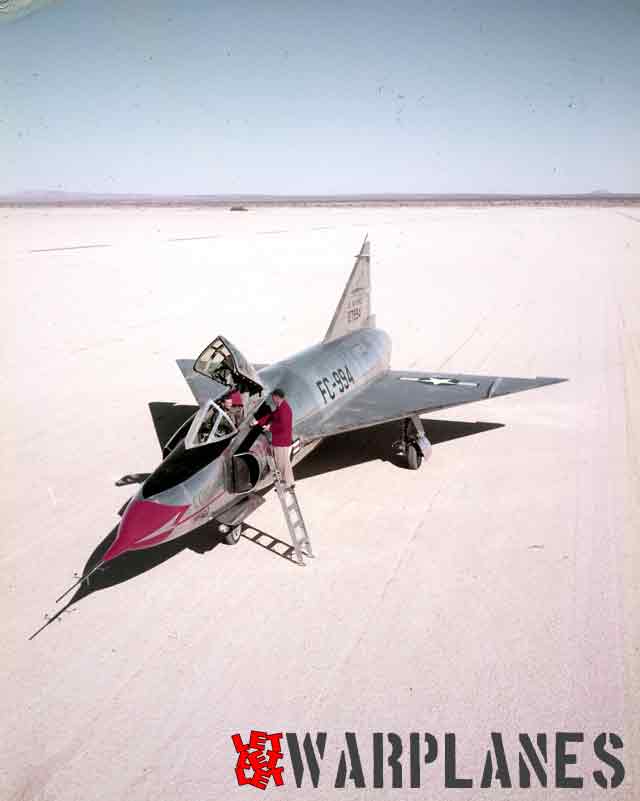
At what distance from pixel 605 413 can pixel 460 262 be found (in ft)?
102

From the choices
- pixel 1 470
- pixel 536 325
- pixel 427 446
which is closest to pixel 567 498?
pixel 427 446

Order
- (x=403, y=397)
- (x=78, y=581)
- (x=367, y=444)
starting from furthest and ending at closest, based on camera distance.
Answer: (x=367, y=444) < (x=403, y=397) < (x=78, y=581)

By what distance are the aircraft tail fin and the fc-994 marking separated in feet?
4.72

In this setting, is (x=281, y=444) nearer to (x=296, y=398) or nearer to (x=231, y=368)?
(x=231, y=368)

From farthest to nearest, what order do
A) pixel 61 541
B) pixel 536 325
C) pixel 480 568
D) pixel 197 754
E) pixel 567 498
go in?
pixel 536 325, pixel 567 498, pixel 61 541, pixel 480 568, pixel 197 754

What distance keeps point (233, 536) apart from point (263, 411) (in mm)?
2019

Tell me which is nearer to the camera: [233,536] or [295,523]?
[295,523]

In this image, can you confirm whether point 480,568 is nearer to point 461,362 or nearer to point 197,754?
point 197,754

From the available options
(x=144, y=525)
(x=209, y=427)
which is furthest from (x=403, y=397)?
(x=144, y=525)

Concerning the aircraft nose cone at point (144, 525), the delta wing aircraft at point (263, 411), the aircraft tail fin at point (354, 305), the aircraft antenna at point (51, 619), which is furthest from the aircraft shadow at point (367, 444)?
the aircraft antenna at point (51, 619)

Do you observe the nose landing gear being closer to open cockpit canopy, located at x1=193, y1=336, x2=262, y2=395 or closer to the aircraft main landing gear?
open cockpit canopy, located at x1=193, y1=336, x2=262, y2=395

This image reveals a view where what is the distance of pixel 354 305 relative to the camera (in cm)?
1413

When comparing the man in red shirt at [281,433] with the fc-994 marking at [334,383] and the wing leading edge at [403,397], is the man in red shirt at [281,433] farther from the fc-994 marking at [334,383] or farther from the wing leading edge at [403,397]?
the fc-994 marking at [334,383]

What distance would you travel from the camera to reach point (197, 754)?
18.8 ft
